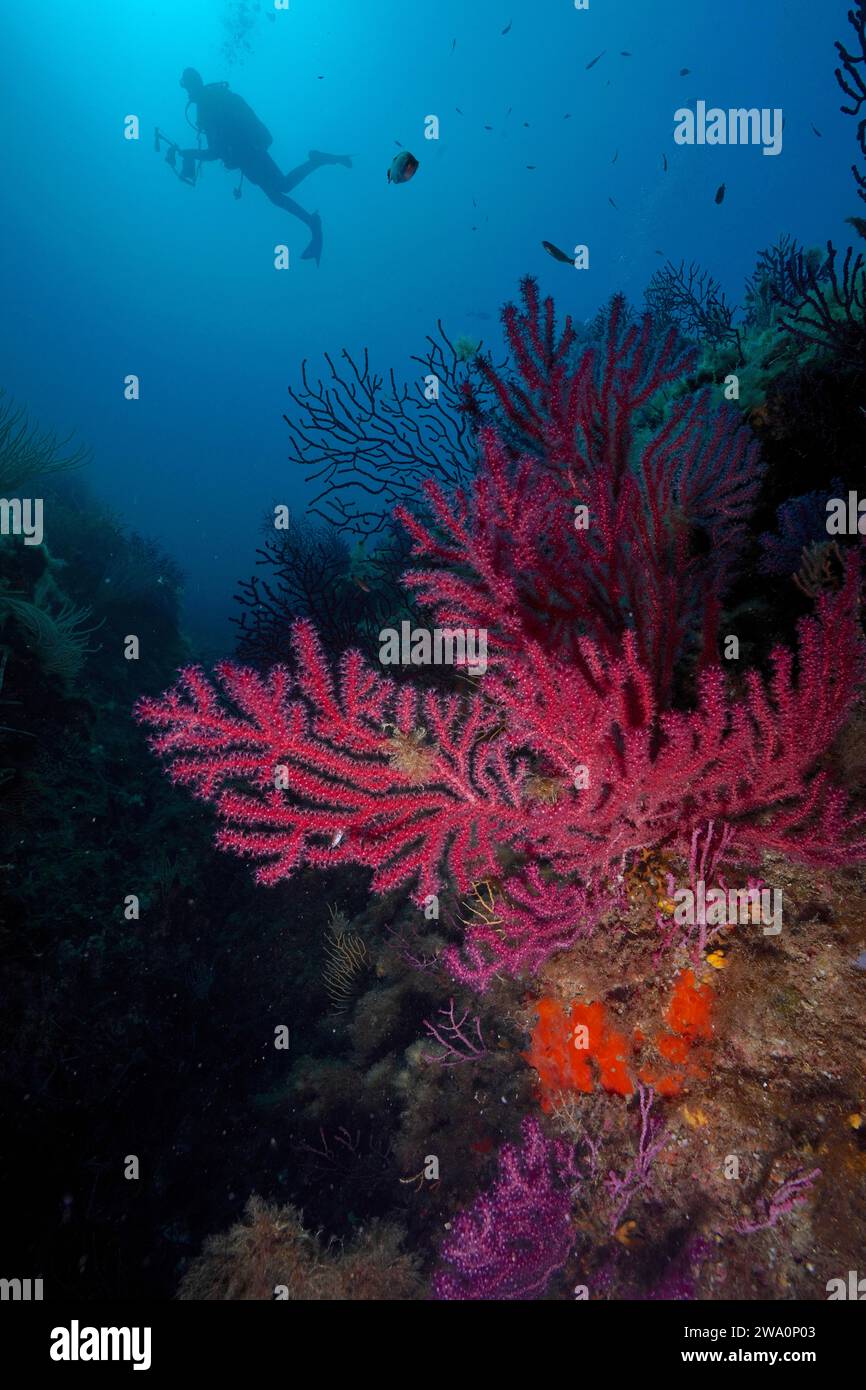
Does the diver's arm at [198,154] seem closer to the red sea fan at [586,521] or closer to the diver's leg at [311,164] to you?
the diver's leg at [311,164]

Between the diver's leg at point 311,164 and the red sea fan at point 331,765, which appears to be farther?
the diver's leg at point 311,164

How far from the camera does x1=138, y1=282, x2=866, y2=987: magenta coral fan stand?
239cm

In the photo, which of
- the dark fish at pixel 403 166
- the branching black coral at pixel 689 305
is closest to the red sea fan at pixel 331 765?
the dark fish at pixel 403 166

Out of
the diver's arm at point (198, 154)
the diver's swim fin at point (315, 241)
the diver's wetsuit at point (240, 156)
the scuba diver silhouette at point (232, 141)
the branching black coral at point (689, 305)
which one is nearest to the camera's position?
the branching black coral at point (689, 305)

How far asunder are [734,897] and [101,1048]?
5.27m

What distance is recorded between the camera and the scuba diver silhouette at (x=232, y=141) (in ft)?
73.5

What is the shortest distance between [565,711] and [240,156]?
3198 centimetres

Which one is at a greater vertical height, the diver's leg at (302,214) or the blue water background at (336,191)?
the blue water background at (336,191)

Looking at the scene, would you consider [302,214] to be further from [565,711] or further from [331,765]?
[565,711]

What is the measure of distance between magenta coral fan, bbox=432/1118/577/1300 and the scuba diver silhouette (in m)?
→ 27.7

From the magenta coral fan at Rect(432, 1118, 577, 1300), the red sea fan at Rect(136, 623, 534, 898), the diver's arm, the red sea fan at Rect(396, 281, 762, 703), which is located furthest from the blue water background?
the magenta coral fan at Rect(432, 1118, 577, 1300)

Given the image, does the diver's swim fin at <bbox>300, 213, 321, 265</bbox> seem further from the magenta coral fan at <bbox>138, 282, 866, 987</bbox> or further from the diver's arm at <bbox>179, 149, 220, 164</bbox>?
the magenta coral fan at <bbox>138, 282, 866, 987</bbox>

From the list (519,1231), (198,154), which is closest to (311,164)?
(198,154)

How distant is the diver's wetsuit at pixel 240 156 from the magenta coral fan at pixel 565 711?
2537 cm
